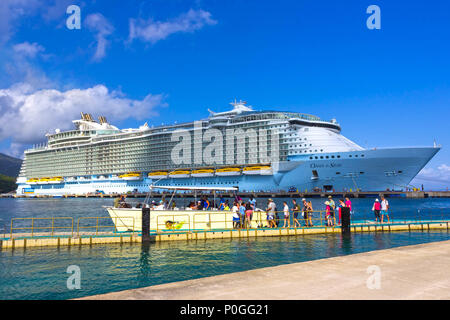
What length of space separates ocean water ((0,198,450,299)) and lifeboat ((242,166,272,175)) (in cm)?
4507

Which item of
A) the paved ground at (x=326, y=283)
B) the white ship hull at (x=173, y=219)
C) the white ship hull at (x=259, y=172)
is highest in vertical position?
the white ship hull at (x=259, y=172)

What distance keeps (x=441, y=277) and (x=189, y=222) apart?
1337 cm

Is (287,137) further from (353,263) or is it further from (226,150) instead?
(353,263)

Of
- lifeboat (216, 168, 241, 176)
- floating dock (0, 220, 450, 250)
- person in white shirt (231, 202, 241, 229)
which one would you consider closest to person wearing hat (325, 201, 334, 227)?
floating dock (0, 220, 450, 250)

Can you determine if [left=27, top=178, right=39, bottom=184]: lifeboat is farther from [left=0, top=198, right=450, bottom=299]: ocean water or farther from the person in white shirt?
the person in white shirt

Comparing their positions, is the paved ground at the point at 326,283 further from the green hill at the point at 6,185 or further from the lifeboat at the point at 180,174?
the green hill at the point at 6,185

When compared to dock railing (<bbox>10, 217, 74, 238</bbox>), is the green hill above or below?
above

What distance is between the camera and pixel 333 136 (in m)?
62.2

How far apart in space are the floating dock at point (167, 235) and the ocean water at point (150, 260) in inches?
22.7

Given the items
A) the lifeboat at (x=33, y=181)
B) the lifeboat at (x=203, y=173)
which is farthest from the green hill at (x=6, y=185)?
the lifeboat at (x=203, y=173)

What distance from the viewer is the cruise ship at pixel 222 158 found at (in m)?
56.4

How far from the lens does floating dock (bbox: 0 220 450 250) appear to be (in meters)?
16.5

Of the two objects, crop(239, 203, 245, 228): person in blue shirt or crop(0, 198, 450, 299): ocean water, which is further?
crop(239, 203, 245, 228): person in blue shirt

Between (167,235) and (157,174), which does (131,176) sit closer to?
(157,174)
